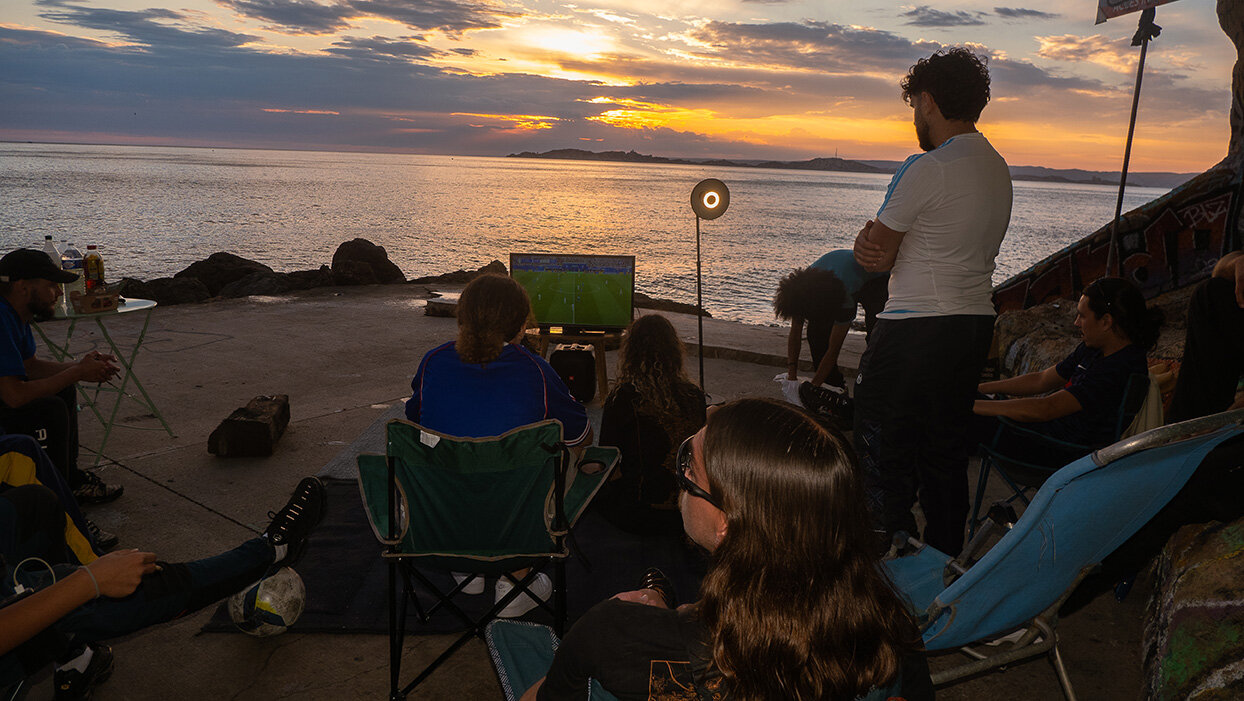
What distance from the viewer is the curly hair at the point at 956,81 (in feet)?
Result: 10.4

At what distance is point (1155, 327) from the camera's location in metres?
3.64

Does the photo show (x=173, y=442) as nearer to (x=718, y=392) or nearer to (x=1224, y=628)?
(x=718, y=392)

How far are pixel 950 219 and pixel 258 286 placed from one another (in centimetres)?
1866

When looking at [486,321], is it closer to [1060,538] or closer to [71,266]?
[1060,538]

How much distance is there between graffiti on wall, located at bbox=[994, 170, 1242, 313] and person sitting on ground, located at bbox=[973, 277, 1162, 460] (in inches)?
292

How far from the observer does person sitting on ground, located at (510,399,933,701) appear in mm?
1305

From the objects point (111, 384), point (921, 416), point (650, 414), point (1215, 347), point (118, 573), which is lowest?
point (111, 384)

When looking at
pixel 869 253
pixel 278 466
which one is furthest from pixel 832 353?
pixel 278 466

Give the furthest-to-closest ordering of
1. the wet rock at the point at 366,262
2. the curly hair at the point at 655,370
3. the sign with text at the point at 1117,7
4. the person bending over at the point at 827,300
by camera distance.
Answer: the wet rock at the point at 366,262
the person bending over at the point at 827,300
the sign with text at the point at 1117,7
the curly hair at the point at 655,370

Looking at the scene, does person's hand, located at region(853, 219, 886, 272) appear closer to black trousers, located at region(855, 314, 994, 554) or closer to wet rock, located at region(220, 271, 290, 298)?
black trousers, located at region(855, 314, 994, 554)

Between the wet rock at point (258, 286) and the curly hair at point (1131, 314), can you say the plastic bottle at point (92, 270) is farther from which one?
the wet rock at point (258, 286)

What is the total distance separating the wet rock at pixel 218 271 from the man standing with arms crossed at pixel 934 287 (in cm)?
2102

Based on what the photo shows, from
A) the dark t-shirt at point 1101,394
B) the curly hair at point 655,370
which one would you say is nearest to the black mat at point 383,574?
the curly hair at point 655,370

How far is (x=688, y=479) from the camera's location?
5.01ft
